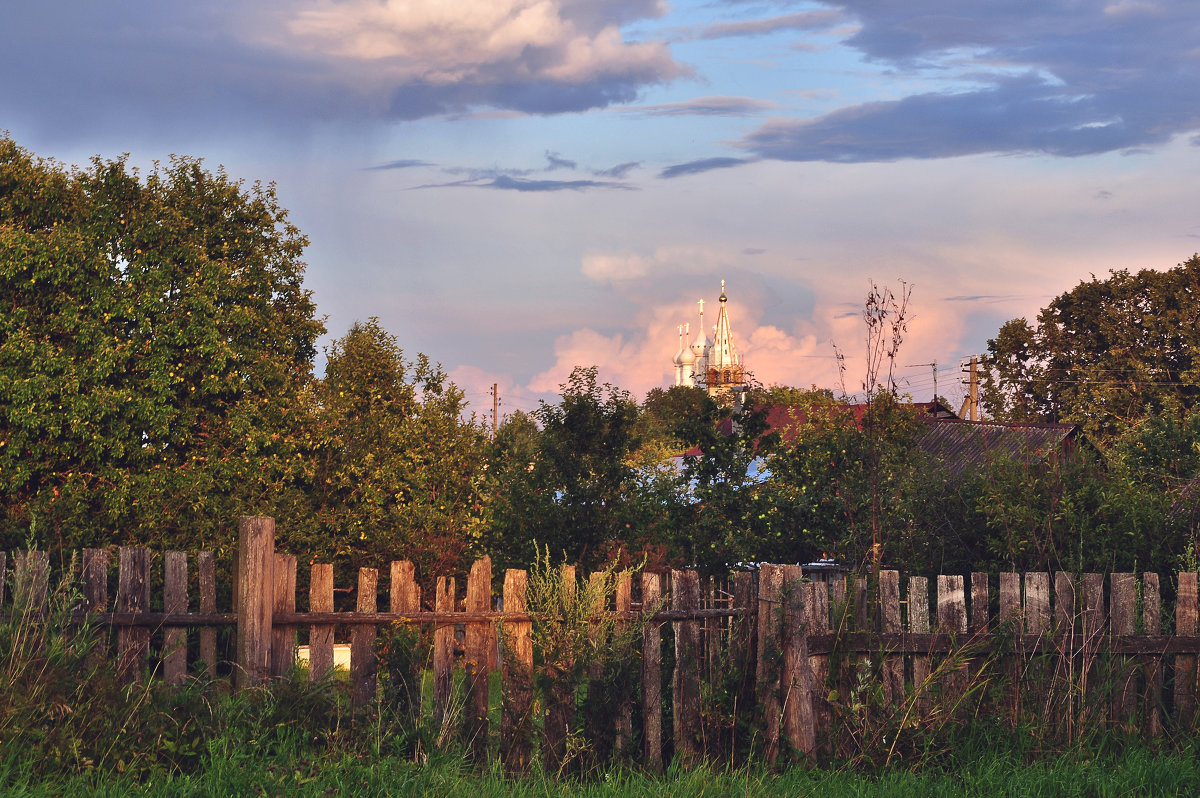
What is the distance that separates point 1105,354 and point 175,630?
44325 millimetres

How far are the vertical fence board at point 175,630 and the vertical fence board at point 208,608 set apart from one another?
0.11m

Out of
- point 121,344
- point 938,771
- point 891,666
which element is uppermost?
point 121,344

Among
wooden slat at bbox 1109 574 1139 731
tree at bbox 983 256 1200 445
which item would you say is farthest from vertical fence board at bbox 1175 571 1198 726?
tree at bbox 983 256 1200 445

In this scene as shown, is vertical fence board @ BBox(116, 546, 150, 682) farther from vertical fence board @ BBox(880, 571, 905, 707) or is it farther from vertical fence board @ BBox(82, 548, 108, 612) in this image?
vertical fence board @ BBox(880, 571, 905, 707)

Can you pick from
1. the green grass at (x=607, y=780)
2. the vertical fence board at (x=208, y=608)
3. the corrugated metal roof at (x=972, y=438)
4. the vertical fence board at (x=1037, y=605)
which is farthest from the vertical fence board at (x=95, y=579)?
the corrugated metal roof at (x=972, y=438)

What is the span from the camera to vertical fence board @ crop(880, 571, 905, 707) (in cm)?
703

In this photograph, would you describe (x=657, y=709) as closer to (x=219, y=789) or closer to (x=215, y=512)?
(x=219, y=789)

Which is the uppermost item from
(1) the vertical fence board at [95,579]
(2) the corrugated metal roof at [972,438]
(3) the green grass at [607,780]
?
(2) the corrugated metal roof at [972,438]

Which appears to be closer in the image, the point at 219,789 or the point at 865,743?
the point at 219,789

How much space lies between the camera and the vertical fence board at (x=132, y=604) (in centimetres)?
644

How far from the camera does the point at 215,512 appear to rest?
2231 cm

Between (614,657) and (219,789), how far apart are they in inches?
95.0

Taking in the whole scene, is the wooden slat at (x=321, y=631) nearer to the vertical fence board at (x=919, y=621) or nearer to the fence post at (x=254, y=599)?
the fence post at (x=254, y=599)

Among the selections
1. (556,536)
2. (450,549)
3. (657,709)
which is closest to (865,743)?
(657,709)
